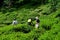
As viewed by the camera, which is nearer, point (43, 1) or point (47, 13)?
point (47, 13)

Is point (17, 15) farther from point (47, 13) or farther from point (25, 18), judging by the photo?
point (47, 13)

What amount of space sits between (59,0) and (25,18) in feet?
27.0

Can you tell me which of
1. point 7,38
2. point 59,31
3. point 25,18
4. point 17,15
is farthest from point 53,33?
point 17,15

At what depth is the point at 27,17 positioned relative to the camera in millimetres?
35781

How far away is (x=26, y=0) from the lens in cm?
4928

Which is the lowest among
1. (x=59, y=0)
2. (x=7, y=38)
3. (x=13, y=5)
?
(x=13, y=5)

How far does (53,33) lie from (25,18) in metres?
16.4

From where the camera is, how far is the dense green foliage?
20.1 m

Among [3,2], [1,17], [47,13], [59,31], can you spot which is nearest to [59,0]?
[47,13]

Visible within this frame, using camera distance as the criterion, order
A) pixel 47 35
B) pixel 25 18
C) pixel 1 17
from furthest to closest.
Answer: pixel 1 17 < pixel 25 18 < pixel 47 35

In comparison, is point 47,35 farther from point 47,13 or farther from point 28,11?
point 28,11

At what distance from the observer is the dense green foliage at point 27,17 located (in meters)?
20.1

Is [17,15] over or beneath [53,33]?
beneath

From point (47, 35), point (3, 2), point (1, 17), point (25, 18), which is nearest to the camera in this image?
point (47, 35)
